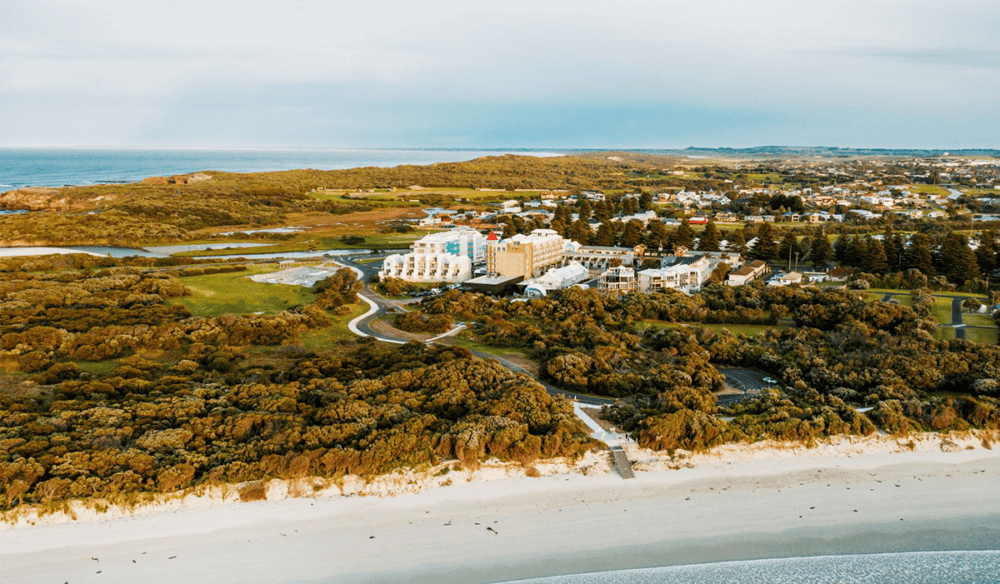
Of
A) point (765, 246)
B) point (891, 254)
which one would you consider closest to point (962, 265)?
point (891, 254)

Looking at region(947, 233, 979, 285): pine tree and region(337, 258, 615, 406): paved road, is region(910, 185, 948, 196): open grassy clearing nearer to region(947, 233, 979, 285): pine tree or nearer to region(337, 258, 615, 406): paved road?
region(947, 233, 979, 285): pine tree

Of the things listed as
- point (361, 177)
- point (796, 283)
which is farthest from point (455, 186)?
point (796, 283)

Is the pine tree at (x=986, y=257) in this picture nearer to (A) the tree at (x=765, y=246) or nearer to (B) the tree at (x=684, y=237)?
(A) the tree at (x=765, y=246)

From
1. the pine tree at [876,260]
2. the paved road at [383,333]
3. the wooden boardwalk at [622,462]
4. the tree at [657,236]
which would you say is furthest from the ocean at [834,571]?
the tree at [657,236]

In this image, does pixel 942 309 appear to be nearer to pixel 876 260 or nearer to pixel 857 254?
pixel 876 260

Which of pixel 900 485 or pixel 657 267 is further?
pixel 657 267

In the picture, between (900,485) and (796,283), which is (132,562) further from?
(796,283)

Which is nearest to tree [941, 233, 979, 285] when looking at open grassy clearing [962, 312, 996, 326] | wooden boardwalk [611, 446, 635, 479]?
open grassy clearing [962, 312, 996, 326]
